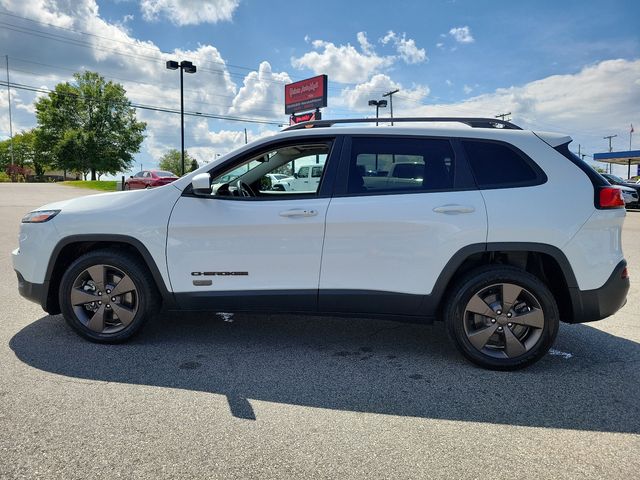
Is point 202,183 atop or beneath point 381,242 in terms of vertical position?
atop

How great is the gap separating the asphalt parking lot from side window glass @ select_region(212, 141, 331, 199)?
1280 mm

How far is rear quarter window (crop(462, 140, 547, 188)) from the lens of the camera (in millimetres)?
3500

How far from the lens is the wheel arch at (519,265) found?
135 inches

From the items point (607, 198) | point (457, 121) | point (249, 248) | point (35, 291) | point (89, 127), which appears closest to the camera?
point (607, 198)

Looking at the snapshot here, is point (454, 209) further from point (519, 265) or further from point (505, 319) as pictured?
point (505, 319)

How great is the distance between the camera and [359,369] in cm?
352

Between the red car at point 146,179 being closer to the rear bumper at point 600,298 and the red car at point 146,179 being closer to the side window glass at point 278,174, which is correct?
the side window glass at point 278,174

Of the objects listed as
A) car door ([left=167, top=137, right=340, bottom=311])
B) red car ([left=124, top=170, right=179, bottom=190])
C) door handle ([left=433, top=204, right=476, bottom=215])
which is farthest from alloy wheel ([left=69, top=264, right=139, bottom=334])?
red car ([left=124, top=170, right=179, bottom=190])

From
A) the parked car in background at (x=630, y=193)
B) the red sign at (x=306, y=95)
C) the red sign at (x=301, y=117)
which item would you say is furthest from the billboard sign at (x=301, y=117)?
the parked car in background at (x=630, y=193)

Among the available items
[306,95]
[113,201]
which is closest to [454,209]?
[113,201]

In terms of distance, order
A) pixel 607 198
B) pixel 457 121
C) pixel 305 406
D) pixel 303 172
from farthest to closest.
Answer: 1. pixel 303 172
2. pixel 457 121
3. pixel 607 198
4. pixel 305 406

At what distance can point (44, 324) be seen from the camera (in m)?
4.40

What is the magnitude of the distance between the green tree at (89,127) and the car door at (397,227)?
59.5m

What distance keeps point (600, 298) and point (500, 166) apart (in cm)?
120
